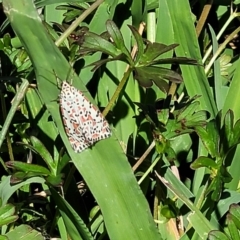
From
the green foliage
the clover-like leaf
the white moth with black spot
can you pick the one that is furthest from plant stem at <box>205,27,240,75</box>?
the white moth with black spot

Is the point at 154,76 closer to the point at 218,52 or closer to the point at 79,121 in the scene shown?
the point at 79,121

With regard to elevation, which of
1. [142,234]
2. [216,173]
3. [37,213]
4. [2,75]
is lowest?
[37,213]

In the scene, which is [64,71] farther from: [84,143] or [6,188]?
[6,188]

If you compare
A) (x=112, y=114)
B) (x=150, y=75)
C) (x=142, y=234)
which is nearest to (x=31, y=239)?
(x=142, y=234)

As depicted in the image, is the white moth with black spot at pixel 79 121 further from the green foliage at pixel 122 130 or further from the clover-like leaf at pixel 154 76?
the clover-like leaf at pixel 154 76

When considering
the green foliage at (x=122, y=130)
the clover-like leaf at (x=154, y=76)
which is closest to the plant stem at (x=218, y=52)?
the green foliage at (x=122, y=130)

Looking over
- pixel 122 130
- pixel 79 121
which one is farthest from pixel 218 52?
pixel 79 121
